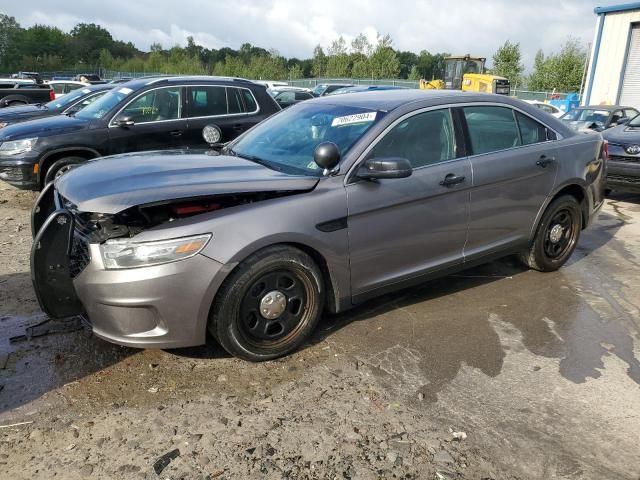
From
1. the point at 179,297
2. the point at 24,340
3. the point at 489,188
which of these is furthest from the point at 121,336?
the point at 489,188

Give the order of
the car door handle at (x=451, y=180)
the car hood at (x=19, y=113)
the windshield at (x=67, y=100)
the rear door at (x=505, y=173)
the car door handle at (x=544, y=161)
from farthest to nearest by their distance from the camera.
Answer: the windshield at (x=67, y=100)
the car hood at (x=19, y=113)
the car door handle at (x=544, y=161)
the rear door at (x=505, y=173)
the car door handle at (x=451, y=180)

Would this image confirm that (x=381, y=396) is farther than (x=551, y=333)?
No

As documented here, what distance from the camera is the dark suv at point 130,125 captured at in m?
7.05

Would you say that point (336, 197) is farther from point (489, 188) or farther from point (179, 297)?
point (489, 188)

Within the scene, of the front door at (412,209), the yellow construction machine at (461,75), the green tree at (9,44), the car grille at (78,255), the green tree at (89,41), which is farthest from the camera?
the green tree at (89,41)

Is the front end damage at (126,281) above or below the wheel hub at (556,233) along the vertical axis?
above

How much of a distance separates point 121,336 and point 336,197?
1.55 m

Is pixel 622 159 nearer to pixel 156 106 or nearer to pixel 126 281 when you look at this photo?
pixel 156 106

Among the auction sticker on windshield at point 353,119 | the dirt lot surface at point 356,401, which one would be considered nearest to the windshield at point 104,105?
the dirt lot surface at point 356,401

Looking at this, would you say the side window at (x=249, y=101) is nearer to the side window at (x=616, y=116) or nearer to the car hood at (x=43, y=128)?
the car hood at (x=43, y=128)

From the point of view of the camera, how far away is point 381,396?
Answer: 10.2 ft

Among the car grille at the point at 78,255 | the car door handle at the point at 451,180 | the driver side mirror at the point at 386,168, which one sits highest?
the driver side mirror at the point at 386,168

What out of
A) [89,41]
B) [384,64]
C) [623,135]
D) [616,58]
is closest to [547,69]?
[384,64]

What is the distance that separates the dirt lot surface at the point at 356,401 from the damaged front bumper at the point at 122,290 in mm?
363
